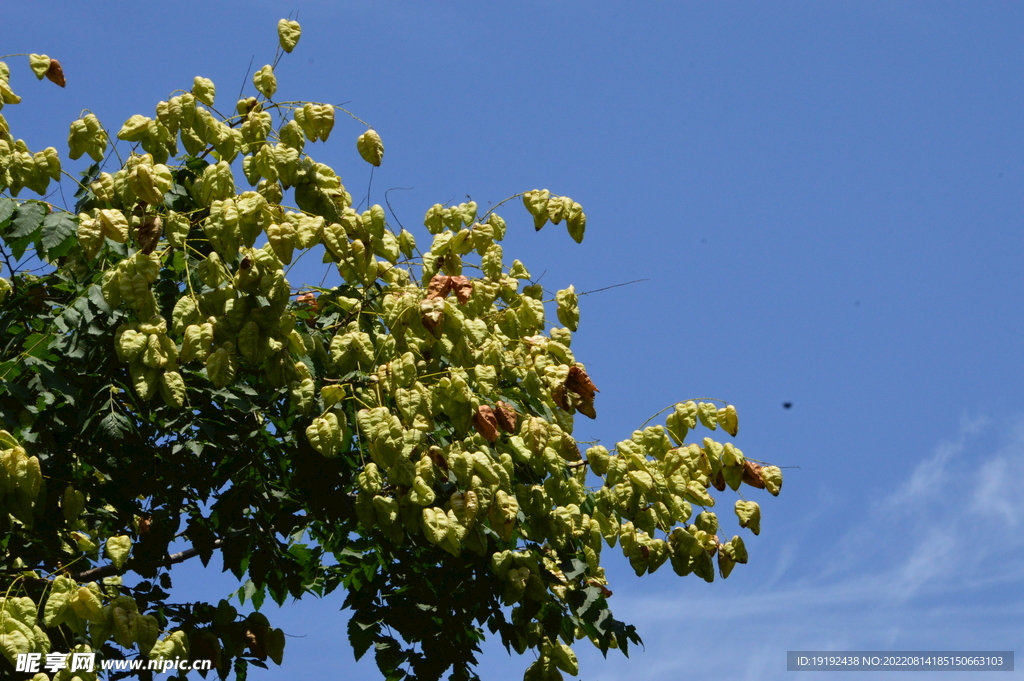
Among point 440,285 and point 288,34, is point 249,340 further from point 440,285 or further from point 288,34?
point 288,34

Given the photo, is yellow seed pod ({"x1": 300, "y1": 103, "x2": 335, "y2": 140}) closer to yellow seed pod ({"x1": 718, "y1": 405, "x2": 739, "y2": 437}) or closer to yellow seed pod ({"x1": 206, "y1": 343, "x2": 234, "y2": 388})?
yellow seed pod ({"x1": 206, "y1": 343, "x2": 234, "y2": 388})

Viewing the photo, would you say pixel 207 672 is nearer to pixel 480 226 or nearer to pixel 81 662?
pixel 81 662

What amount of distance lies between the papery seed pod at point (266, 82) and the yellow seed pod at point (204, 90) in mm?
228

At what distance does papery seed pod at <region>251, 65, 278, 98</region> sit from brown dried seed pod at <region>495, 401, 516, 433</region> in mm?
1625

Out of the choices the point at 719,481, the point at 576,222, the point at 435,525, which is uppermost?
the point at 576,222

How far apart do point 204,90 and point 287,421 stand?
1402 millimetres

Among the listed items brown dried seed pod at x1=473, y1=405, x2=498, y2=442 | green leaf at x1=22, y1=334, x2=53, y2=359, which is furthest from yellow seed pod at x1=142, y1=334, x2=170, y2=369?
brown dried seed pod at x1=473, y1=405, x2=498, y2=442

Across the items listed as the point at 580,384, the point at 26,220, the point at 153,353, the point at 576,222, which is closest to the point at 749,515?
the point at 580,384

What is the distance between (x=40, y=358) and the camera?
4.05 meters

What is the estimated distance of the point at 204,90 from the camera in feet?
14.5

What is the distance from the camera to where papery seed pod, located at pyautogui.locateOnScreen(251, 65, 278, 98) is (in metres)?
4.59

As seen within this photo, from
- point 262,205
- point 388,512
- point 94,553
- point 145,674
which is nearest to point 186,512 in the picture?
point 94,553

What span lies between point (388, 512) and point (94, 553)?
2.03 m

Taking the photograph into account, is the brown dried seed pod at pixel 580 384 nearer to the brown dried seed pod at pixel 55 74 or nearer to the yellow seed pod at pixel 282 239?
the yellow seed pod at pixel 282 239
